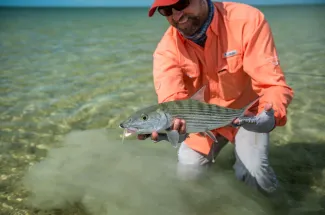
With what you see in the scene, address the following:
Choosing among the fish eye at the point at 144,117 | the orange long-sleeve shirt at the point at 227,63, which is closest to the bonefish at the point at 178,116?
the fish eye at the point at 144,117

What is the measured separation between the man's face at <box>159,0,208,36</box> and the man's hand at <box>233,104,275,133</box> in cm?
101

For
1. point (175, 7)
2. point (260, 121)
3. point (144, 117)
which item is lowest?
point (260, 121)

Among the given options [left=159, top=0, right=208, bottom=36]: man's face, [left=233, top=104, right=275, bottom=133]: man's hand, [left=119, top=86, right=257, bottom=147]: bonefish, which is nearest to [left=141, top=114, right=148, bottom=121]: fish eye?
[left=119, top=86, right=257, bottom=147]: bonefish

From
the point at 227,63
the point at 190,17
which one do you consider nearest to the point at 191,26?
the point at 190,17

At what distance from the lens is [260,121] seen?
8.87 ft

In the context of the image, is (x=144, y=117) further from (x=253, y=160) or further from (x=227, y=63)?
(x=253, y=160)

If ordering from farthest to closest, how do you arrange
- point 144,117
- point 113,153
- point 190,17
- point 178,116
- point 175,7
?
1. point 113,153
2. point 190,17
3. point 175,7
4. point 178,116
5. point 144,117

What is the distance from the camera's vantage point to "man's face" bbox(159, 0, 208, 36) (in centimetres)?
307

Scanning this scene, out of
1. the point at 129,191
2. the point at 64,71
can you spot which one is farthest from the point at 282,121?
the point at 64,71

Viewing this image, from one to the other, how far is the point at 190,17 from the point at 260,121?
3.75 feet

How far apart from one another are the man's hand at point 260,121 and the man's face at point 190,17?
1.01 meters

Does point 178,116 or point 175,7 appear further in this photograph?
point 175,7

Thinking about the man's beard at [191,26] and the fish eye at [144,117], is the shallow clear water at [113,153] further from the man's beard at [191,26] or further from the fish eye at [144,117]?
the man's beard at [191,26]

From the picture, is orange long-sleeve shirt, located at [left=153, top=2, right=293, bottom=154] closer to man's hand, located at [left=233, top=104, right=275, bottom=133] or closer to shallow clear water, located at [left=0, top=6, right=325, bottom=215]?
man's hand, located at [left=233, top=104, right=275, bottom=133]
